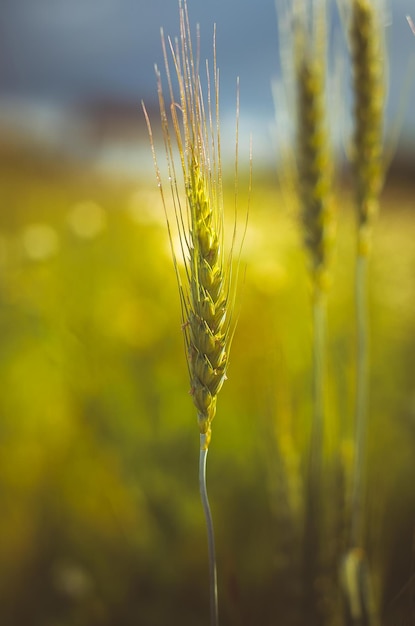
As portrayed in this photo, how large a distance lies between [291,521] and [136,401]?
368 millimetres

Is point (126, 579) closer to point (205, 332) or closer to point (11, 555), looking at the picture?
point (11, 555)

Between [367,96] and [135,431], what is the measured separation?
523 mm

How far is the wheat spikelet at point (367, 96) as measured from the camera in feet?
1.42

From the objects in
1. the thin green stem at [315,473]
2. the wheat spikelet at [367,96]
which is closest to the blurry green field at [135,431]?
the thin green stem at [315,473]

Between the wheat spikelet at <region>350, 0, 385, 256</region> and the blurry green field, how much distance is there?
210 mm

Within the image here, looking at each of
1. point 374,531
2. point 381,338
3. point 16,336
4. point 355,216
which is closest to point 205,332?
point 355,216

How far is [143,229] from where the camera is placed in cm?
96

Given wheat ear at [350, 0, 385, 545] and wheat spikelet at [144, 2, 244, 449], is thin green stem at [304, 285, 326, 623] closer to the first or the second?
wheat ear at [350, 0, 385, 545]

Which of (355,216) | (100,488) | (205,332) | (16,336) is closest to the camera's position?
A: (205,332)

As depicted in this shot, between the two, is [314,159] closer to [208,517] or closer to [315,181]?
[315,181]

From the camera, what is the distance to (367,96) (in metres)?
0.43

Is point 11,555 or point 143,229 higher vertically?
point 143,229

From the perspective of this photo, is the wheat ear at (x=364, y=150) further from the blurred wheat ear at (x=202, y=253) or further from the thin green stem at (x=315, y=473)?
the blurred wheat ear at (x=202, y=253)

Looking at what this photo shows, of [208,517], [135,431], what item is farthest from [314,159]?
[135,431]
